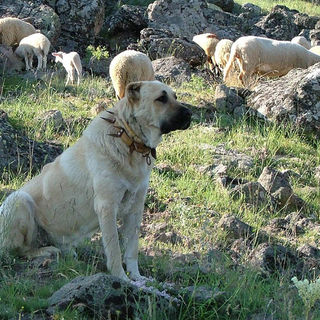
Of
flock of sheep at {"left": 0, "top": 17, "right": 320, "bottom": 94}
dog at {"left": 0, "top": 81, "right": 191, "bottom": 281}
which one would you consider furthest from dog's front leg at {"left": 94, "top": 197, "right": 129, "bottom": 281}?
flock of sheep at {"left": 0, "top": 17, "right": 320, "bottom": 94}

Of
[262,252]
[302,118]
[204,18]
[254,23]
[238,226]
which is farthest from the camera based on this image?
[254,23]

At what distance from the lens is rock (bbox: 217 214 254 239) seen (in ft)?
26.2

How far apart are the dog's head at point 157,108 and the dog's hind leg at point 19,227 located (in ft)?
4.51

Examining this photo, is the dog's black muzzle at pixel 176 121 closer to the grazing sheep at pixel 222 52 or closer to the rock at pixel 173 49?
the rock at pixel 173 49

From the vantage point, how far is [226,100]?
13438 millimetres

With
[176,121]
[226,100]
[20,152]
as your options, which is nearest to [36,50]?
[226,100]

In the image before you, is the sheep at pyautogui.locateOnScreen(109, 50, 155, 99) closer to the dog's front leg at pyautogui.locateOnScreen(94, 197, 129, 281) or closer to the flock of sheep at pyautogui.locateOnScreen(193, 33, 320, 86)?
the flock of sheep at pyautogui.locateOnScreen(193, 33, 320, 86)

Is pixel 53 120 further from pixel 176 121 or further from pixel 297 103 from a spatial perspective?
pixel 176 121

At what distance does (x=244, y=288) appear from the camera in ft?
18.4

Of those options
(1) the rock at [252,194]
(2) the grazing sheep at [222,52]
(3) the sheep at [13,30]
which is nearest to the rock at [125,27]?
(3) the sheep at [13,30]

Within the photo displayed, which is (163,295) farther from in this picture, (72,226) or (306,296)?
(72,226)

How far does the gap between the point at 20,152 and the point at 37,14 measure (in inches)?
423

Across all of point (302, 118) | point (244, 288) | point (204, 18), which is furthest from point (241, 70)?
point (244, 288)

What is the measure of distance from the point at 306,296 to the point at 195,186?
552 cm
